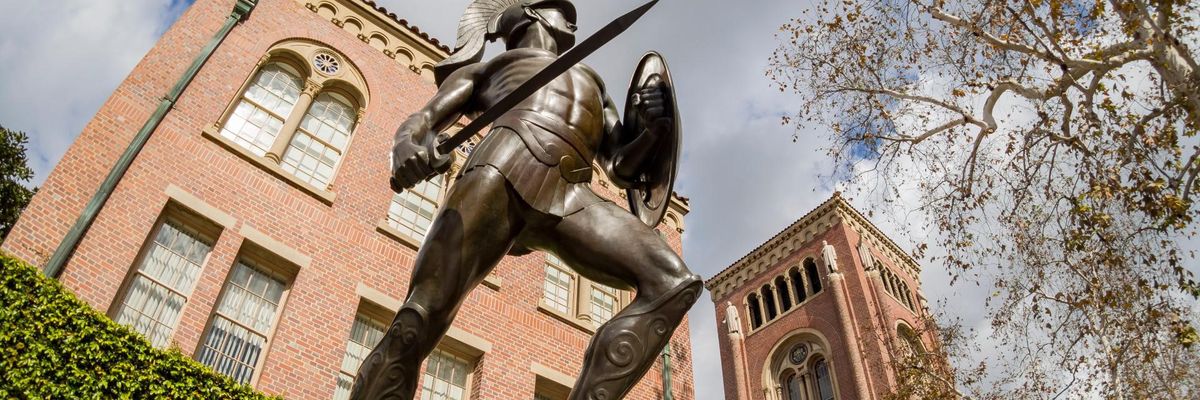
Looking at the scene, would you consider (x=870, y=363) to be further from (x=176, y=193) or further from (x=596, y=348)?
(x=596, y=348)

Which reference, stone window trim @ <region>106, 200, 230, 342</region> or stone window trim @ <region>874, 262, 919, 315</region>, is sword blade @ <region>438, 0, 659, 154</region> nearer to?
stone window trim @ <region>106, 200, 230, 342</region>

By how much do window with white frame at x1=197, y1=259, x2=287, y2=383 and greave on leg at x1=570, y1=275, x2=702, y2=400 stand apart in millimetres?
8654

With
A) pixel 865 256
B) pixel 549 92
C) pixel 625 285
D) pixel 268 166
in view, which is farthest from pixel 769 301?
pixel 625 285

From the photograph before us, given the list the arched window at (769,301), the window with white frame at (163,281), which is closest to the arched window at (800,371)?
the arched window at (769,301)

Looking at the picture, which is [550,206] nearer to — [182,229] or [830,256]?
[182,229]

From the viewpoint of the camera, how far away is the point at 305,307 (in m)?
10.4

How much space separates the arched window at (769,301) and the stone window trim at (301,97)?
28814 mm

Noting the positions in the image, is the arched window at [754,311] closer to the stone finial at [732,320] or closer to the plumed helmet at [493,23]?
the stone finial at [732,320]

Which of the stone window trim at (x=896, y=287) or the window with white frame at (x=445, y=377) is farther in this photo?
the stone window trim at (x=896, y=287)

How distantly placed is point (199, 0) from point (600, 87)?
39.1ft

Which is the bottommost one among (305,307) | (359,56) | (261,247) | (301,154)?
(305,307)

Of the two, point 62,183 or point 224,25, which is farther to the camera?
point 224,25

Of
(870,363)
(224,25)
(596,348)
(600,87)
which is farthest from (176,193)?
(870,363)

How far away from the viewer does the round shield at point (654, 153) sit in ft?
9.90
